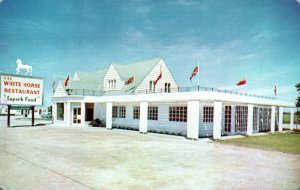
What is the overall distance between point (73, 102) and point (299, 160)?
86.9ft

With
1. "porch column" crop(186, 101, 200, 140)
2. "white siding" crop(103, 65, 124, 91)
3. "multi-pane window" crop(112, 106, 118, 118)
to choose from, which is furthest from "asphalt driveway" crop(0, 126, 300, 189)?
"white siding" crop(103, 65, 124, 91)

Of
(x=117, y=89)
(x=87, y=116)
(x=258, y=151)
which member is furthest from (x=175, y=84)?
(x=258, y=151)

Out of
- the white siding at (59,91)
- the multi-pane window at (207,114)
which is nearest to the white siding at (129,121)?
the multi-pane window at (207,114)

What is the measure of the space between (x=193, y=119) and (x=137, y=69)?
A: 16059 mm

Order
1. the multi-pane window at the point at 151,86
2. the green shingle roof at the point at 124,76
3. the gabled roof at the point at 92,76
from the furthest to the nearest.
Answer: the gabled roof at the point at 92,76 < the multi-pane window at the point at 151,86 < the green shingle roof at the point at 124,76

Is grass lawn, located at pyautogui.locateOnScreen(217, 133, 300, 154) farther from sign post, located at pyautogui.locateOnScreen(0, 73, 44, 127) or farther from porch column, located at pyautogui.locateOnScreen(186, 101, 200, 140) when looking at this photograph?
sign post, located at pyautogui.locateOnScreen(0, 73, 44, 127)

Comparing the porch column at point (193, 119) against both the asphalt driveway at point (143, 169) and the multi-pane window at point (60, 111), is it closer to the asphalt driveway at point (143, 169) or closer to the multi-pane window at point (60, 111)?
the asphalt driveway at point (143, 169)

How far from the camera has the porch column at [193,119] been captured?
18.8 metres

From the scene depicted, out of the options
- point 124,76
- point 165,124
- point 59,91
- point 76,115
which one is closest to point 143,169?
point 165,124

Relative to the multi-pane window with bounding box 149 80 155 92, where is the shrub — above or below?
below

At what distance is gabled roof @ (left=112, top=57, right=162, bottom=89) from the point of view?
98.7 ft

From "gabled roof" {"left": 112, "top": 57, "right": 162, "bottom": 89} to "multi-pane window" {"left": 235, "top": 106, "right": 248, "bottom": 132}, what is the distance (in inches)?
453

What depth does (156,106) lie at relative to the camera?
24719mm

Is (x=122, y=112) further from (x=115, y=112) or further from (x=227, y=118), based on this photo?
(x=227, y=118)
